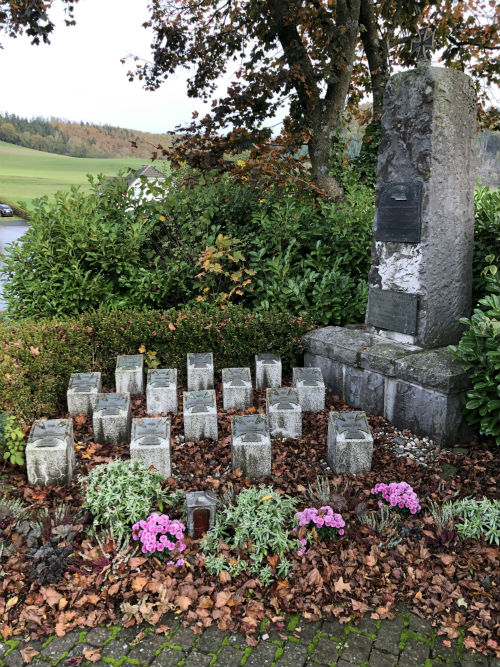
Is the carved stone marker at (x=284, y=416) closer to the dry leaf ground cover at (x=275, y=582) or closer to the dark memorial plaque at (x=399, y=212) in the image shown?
the dry leaf ground cover at (x=275, y=582)

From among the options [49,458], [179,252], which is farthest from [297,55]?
[49,458]

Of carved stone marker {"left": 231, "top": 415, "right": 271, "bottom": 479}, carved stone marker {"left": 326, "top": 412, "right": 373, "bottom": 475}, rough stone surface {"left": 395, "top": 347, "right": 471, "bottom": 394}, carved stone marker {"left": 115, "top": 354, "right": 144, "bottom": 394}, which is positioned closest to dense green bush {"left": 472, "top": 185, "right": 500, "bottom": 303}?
rough stone surface {"left": 395, "top": 347, "right": 471, "bottom": 394}

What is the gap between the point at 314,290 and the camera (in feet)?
21.6

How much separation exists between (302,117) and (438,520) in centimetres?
820

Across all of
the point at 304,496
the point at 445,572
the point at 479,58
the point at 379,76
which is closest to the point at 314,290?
the point at 304,496

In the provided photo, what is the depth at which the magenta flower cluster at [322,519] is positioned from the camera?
3539 mm

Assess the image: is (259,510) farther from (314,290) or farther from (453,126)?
(453,126)

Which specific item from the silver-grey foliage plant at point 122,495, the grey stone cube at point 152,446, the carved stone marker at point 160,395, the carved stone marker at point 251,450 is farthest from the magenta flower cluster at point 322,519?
the carved stone marker at point 160,395

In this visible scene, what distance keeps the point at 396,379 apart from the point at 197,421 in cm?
194

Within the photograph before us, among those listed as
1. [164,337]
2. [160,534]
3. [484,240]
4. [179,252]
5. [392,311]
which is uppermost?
[484,240]

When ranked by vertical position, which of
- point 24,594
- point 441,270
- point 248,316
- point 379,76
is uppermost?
point 379,76

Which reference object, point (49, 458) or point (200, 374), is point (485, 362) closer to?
point (200, 374)

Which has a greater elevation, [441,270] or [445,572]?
[441,270]

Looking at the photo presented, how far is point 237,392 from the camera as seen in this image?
549 centimetres
